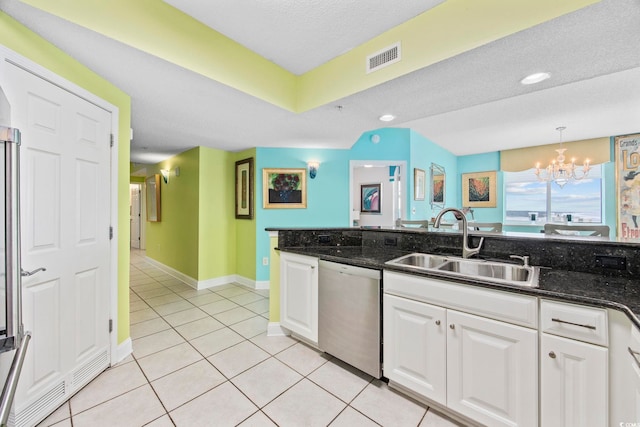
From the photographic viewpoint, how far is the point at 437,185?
5.46 metres

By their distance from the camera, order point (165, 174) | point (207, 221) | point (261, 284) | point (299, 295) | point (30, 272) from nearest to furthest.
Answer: point (30, 272) < point (299, 295) < point (261, 284) < point (207, 221) < point (165, 174)

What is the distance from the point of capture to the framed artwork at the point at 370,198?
625 centimetres

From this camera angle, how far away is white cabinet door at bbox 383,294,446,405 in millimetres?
1486

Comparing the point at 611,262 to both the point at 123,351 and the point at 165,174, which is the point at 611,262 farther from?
the point at 165,174

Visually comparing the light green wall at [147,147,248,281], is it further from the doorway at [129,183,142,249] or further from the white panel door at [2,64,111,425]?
the doorway at [129,183,142,249]

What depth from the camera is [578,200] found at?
5355mm

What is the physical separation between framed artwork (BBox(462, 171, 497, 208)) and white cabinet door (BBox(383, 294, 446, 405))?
19.7 feet

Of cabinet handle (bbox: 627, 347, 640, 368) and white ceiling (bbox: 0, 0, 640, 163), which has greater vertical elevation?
white ceiling (bbox: 0, 0, 640, 163)

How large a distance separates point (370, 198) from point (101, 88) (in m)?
5.34

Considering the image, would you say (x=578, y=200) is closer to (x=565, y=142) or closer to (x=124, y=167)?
(x=565, y=142)

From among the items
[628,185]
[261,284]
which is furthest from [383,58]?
[628,185]

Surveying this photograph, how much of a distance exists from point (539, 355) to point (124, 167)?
121 inches

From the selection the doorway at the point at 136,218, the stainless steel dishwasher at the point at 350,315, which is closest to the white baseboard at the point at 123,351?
the stainless steel dishwasher at the point at 350,315

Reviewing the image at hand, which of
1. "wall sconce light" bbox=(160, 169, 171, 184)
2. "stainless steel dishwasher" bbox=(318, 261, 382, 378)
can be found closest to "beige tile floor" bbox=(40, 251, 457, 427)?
"stainless steel dishwasher" bbox=(318, 261, 382, 378)
